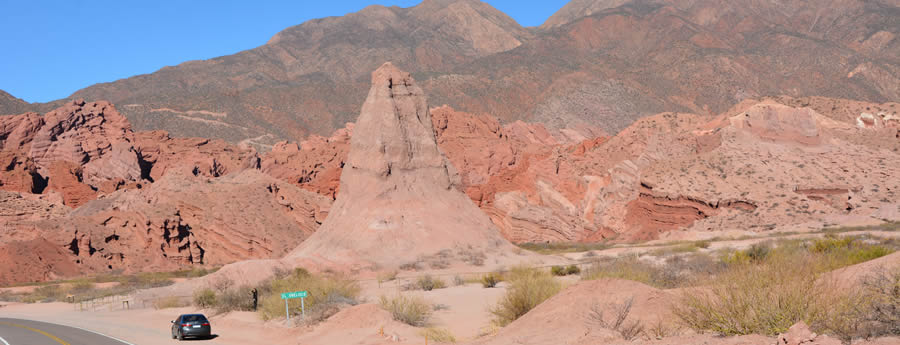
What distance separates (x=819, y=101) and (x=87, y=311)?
58368mm

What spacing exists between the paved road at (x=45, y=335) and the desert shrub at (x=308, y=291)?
442 cm

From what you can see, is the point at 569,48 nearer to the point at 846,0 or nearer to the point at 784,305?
the point at 846,0

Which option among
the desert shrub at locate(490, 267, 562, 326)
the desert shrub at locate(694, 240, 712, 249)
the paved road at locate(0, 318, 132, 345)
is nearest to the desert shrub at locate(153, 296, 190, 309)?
the paved road at locate(0, 318, 132, 345)

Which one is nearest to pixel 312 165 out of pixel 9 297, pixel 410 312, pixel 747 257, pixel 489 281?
pixel 9 297

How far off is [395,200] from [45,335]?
1686 centimetres

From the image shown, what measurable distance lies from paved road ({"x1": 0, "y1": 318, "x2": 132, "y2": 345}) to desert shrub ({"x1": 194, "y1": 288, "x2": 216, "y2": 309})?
4508 millimetres

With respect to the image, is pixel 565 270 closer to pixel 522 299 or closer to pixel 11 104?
pixel 522 299

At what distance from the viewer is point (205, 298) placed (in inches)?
1125

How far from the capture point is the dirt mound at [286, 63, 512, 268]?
34625mm

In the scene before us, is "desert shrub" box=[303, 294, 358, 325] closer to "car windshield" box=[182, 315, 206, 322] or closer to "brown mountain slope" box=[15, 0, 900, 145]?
"car windshield" box=[182, 315, 206, 322]

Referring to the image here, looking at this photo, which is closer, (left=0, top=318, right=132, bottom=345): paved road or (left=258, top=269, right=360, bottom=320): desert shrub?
(left=0, top=318, right=132, bottom=345): paved road

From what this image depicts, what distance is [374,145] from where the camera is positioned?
37.6 meters

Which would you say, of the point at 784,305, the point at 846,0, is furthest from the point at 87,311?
the point at 846,0

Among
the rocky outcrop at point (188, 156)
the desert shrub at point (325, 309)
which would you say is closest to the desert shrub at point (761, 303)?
the desert shrub at point (325, 309)
